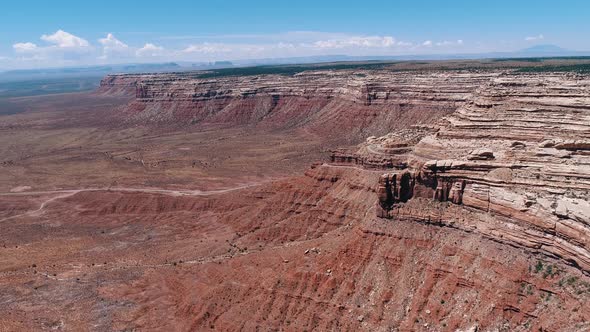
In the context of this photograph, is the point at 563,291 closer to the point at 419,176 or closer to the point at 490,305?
the point at 490,305

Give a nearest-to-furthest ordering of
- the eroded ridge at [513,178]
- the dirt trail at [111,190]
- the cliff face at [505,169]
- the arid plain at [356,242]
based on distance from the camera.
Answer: the eroded ridge at [513,178] → the cliff face at [505,169] → the arid plain at [356,242] → the dirt trail at [111,190]

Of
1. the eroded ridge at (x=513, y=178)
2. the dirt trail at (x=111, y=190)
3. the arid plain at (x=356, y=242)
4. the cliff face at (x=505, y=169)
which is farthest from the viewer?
the dirt trail at (x=111, y=190)

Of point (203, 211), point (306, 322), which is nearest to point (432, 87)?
point (203, 211)

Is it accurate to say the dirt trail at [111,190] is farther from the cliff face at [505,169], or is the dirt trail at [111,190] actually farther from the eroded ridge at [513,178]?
the eroded ridge at [513,178]

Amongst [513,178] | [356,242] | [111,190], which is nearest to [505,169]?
[513,178]

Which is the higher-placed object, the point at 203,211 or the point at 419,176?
the point at 419,176

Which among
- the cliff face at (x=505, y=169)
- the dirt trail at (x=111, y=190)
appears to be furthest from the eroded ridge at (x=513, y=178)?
the dirt trail at (x=111, y=190)

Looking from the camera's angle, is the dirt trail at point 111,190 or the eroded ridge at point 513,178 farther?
the dirt trail at point 111,190

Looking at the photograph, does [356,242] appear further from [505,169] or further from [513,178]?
[513,178]

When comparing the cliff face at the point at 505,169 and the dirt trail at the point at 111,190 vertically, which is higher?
the cliff face at the point at 505,169
